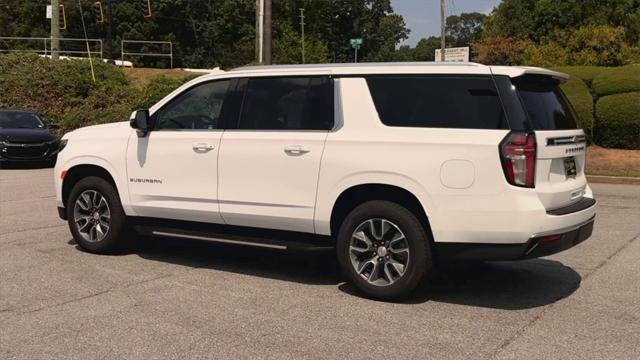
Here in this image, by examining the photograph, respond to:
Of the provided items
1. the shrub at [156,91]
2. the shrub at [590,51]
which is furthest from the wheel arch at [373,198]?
the shrub at [590,51]

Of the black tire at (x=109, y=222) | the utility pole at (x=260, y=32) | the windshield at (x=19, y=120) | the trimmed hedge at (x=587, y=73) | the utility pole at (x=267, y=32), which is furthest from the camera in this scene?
the utility pole at (x=260, y=32)

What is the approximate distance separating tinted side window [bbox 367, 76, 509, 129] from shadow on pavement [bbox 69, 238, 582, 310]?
4.63 ft

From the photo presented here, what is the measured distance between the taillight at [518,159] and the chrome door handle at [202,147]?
268cm

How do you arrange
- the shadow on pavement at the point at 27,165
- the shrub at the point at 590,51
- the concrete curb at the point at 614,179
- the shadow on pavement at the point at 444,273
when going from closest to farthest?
the shadow on pavement at the point at 444,273
the concrete curb at the point at 614,179
the shadow on pavement at the point at 27,165
the shrub at the point at 590,51

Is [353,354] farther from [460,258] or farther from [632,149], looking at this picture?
[632,149]

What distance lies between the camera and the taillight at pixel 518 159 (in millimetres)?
4902

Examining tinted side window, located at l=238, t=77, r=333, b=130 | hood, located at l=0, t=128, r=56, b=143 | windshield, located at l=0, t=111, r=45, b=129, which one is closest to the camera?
tinted side window, located at l=238, t=77, r=333, b=130

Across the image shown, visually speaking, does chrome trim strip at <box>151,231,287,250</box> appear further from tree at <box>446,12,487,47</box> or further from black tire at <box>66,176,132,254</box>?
tree at <box>446,12,487,47</box>

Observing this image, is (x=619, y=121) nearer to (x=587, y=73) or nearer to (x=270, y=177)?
(x=587, y=73)

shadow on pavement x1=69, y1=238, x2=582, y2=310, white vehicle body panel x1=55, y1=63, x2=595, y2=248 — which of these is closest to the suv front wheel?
white vehicle body panel x1=55, y1=63, x2=595, y2=248

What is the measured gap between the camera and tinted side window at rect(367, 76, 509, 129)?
16.7 ft

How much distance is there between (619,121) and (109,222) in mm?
14241

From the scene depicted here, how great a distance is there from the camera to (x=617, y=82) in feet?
57.2

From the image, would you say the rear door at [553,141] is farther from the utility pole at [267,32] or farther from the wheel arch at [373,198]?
the utility pole at [267,32]
